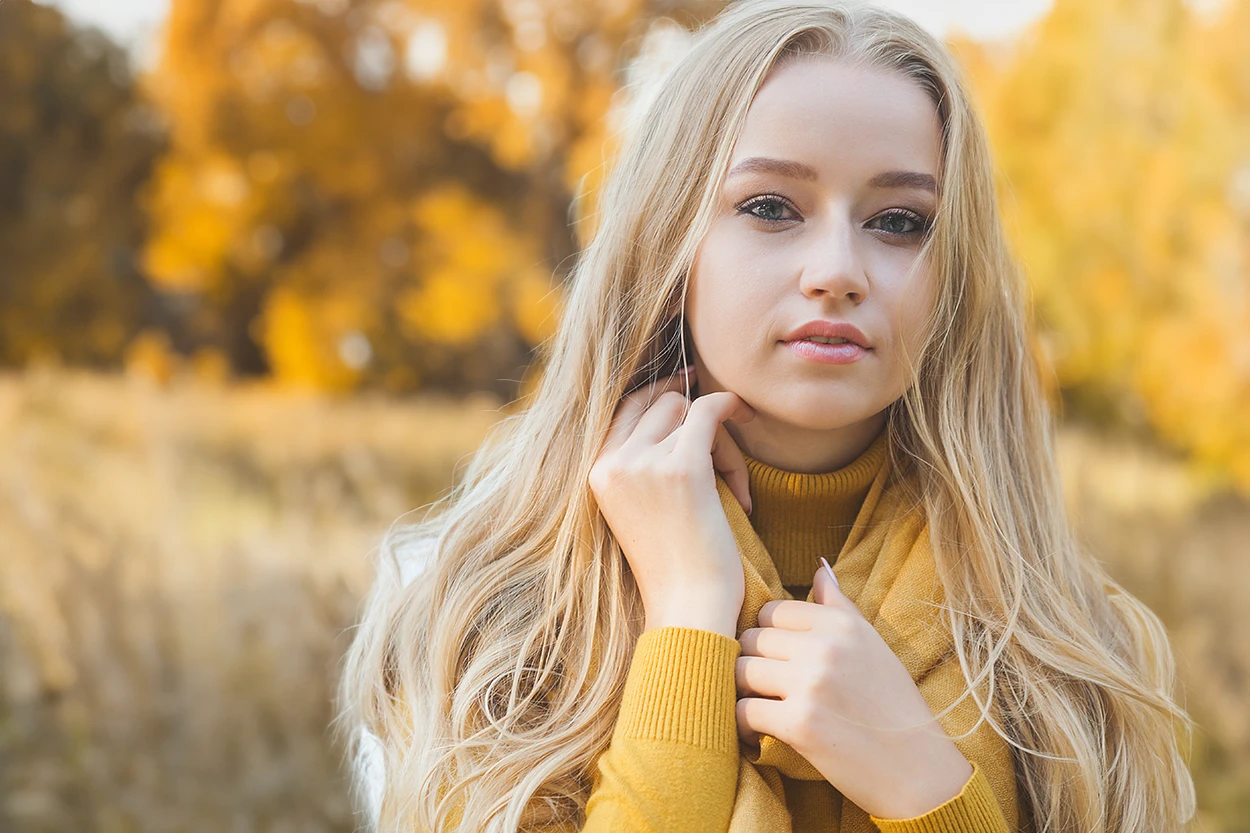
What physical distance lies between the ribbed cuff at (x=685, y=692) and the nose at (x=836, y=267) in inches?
17.8

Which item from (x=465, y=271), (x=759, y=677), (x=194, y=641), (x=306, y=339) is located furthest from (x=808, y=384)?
(x=306, y=339)

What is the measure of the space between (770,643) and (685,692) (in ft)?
0.46

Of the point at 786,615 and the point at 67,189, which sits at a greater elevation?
the point at 67,189

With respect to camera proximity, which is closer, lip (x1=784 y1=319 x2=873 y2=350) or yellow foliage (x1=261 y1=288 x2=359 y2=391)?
lip (x1=784 y1=319 x2=873 y2=350)

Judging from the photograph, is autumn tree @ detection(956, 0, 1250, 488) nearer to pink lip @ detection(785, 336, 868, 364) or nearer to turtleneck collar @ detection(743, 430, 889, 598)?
turtleneck collar @ detection(743, 430, 889, 598)

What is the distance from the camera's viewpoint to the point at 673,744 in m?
1.17

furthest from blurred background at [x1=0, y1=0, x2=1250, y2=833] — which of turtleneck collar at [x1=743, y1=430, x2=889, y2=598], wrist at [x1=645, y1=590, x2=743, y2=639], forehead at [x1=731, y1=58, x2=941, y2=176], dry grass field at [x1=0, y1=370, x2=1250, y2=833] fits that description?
wrist at [x1=645, y1=590, x2=743, y2=639]

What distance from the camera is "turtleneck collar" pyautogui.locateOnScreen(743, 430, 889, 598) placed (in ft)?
4.65

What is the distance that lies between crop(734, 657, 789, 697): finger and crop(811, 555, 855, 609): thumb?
4.4 inches

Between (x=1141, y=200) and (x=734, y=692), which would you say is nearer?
(x=734, y=692)

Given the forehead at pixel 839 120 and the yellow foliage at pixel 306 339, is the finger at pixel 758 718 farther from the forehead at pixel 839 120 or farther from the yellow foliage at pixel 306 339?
the yellow foliage at pixel 306 339

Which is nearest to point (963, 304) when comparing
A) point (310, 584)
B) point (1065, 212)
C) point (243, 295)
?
point (310, 584)

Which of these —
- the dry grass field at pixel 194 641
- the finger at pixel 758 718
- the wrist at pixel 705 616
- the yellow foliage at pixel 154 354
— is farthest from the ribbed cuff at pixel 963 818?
the yellow foliage at pixel 154 354

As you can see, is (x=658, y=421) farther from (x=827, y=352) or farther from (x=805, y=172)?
(x=805, y=172)
